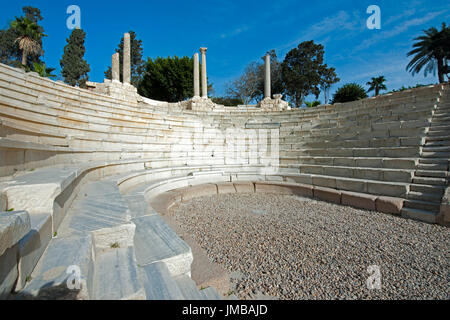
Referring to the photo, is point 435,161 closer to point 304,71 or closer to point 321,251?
point 321,251

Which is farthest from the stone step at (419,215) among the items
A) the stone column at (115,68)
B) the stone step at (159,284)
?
the stone column at (115,68)

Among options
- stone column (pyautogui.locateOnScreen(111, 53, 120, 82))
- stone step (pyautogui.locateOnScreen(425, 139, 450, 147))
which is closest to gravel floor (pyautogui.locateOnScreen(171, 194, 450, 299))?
stone step (pyautogui.locateOnScreen(425, 139, 450, 147))

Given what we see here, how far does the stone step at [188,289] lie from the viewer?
1.58 m

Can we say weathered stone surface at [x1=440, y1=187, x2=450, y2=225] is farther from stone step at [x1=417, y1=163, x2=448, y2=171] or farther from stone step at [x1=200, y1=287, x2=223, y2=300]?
stone step at [x1=200, y1=287, x2=223, y2=300]

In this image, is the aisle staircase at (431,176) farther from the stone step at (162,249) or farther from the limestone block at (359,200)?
the stone step at (162,249)

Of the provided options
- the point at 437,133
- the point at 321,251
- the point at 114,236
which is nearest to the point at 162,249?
the point at 114,236

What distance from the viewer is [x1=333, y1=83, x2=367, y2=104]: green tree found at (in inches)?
985

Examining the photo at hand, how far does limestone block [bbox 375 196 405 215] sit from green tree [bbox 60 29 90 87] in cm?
3643

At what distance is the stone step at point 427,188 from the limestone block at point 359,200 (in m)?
0.86

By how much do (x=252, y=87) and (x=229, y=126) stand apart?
2568cm

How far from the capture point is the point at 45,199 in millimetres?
1629

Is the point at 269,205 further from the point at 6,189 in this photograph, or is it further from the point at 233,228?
the point at 6,189
